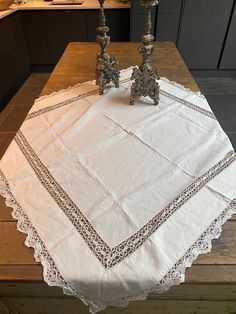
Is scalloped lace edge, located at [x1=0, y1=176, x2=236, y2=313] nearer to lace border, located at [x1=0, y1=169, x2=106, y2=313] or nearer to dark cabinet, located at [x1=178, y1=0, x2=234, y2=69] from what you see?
lace border, located at [x1=0, y1=169, x2=106, y2=313]

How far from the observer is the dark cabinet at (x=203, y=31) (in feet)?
8.35

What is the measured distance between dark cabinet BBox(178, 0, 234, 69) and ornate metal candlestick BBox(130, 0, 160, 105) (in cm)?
202

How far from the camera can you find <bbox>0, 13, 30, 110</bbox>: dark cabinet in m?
2.54

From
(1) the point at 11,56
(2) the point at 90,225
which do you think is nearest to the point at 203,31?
(1) the point at 11,56

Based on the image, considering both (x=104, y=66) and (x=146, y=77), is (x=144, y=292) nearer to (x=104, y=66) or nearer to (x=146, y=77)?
(x=146, y=77)

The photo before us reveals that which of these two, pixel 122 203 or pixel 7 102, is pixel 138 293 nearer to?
pixel 122 203

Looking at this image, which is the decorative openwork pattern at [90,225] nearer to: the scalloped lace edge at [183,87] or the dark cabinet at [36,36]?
the scalloped lace edge at [183,87]

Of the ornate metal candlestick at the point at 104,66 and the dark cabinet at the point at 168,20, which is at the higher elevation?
the ornate metal candlestick at the point at 104,66

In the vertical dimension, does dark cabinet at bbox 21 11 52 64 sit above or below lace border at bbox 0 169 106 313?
below

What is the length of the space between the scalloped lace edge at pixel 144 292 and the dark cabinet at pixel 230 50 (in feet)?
8.78

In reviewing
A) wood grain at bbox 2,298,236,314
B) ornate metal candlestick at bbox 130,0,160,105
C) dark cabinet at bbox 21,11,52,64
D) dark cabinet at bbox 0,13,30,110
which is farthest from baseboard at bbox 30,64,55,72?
wood grain at bbox 2,298,236,314

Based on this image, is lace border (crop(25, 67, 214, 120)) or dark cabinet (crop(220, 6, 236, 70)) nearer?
lace border (crop(25, 67, 214, 120))

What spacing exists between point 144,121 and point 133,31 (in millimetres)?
2116

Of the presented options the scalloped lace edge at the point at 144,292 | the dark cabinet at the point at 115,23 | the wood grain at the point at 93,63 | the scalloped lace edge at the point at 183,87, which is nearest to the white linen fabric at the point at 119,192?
the scalloped lace edge at the point at 144,292
